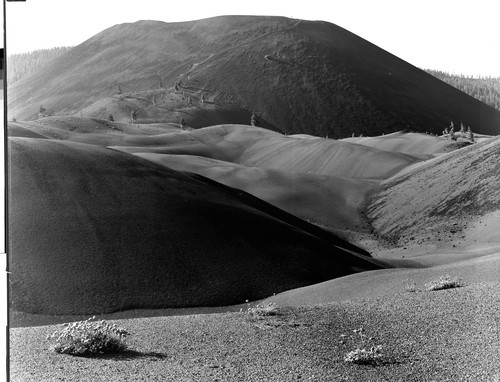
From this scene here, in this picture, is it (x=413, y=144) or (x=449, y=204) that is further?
(x=413, y=144)

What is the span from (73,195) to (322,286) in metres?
9.00

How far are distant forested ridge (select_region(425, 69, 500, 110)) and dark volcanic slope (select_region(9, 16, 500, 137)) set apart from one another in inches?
159

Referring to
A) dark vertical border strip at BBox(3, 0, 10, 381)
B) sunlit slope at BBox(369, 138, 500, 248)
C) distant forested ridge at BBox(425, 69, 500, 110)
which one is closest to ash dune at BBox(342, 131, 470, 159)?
sunlit slope at BBox(369, 138, 500, 248)

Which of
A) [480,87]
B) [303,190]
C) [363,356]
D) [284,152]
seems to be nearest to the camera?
[363,356]

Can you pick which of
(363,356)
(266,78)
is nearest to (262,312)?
(363,356)

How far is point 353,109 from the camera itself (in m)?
129

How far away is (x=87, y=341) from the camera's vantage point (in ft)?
31.6

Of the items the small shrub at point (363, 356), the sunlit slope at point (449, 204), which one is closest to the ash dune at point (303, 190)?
the sunlit slope at point (449, 204)

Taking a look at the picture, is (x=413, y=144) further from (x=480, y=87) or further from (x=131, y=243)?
(x=480, y=87)

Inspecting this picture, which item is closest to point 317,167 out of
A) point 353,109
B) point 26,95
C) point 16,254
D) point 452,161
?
point 452,161

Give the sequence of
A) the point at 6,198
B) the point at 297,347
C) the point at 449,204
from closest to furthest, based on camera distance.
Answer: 1. the point at 6,198
2. the point at 297,347
3. the point at 449,204

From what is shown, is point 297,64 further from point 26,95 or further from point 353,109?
point 26,95

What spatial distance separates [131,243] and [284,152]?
53617 mm

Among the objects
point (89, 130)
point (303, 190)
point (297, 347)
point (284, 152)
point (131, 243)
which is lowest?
point (303, 190)
